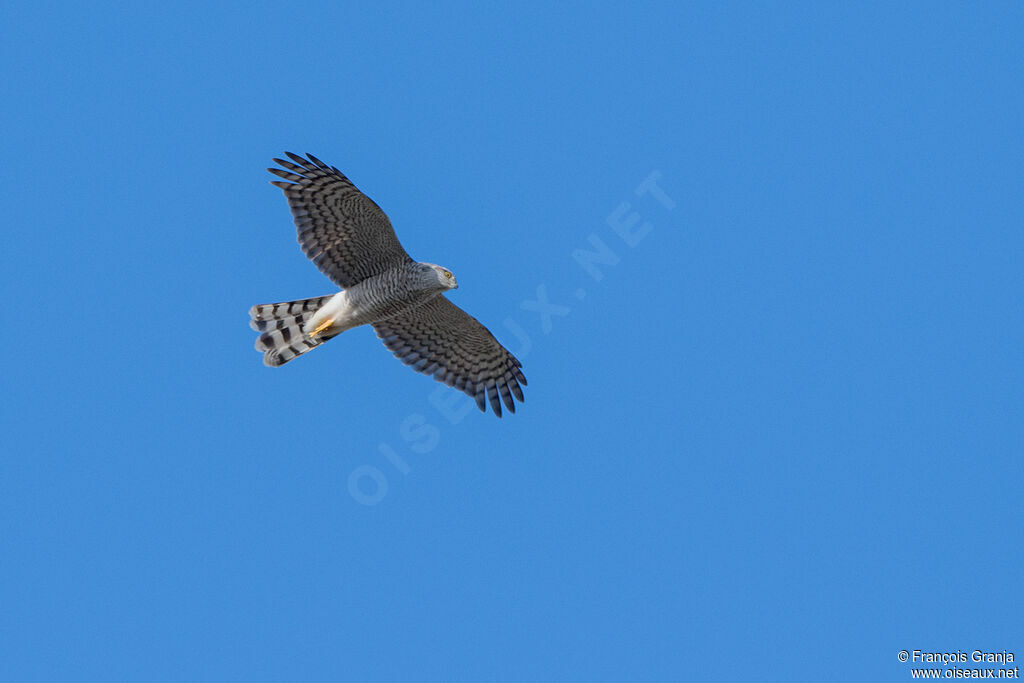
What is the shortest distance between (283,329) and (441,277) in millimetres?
2199

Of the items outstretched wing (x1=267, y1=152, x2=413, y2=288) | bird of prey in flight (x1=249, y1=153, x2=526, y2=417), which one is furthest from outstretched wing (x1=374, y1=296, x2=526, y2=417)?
outstretched wing (x1=267, y1=152, x2=413, y2=288)

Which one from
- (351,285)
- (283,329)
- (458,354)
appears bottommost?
(283,329)

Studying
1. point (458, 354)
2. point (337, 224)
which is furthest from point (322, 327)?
point (458, 354)

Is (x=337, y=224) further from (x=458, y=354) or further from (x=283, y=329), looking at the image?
(x=458, y=354)

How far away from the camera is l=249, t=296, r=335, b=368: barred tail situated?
12000 millimetres

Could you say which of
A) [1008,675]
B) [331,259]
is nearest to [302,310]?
[331,259]

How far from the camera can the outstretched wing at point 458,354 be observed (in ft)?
41.4

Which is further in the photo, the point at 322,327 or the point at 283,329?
the point at 283,329

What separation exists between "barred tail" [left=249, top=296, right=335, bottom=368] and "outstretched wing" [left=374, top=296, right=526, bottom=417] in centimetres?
109

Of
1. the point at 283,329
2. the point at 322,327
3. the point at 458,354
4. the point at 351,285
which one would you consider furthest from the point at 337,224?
the point at 458,354

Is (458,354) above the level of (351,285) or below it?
above

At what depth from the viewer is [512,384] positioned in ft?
42.7

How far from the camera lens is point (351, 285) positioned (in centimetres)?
1186

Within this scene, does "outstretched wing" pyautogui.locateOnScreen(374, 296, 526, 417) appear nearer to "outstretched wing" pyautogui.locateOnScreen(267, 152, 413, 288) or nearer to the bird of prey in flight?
the bird of prey in flight
